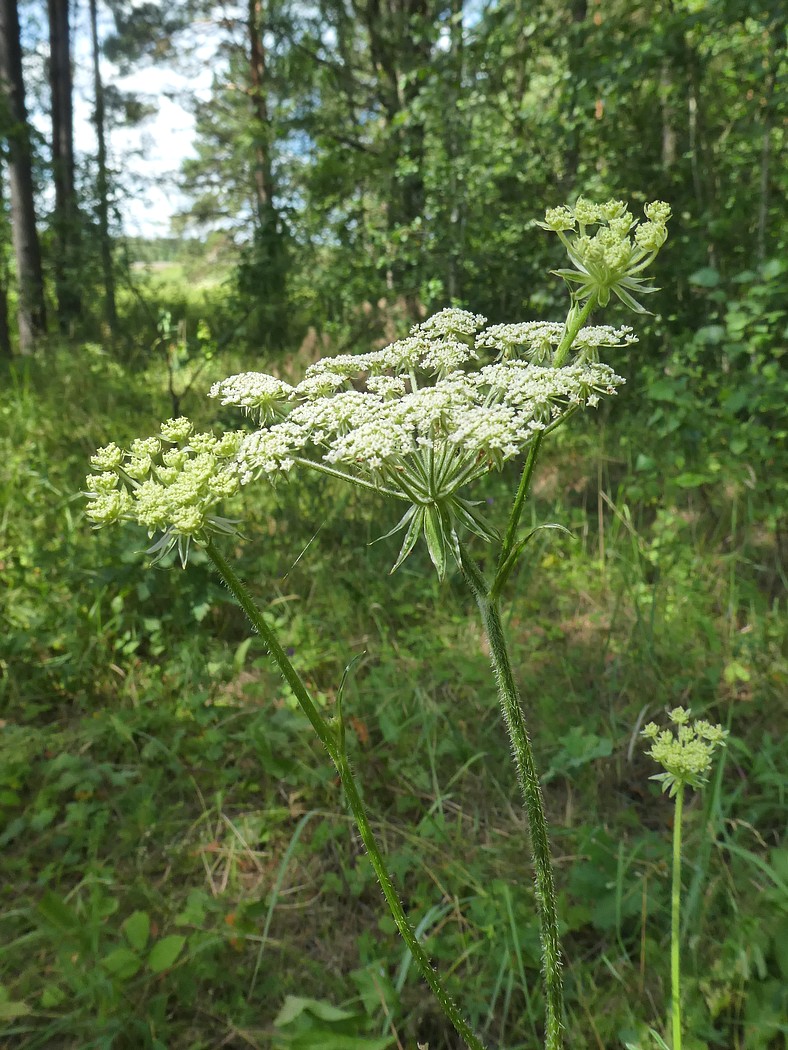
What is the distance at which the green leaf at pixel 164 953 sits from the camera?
1.81m

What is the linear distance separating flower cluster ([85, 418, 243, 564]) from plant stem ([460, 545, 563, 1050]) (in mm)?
385

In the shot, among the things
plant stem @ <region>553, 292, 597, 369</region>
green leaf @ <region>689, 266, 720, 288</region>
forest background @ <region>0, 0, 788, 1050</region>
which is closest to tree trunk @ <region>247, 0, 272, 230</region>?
forest background @ <region>0, 0, 788, 1050</region>

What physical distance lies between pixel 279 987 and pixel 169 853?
641 mm

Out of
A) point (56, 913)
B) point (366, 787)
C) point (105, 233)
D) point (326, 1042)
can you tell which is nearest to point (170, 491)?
point (326, 1042)

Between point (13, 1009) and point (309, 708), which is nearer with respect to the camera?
point (309, 708)

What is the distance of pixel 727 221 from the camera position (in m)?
4.09

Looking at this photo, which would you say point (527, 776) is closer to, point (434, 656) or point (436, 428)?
point (436, 428)

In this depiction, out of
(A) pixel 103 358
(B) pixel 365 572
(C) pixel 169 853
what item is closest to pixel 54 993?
(C) pixel 169 853

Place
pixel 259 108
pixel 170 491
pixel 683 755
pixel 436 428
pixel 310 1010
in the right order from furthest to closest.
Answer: pixel 259 108, pixel 310 1010, pixel 683 755, pixel 436 428, pixel 170 491

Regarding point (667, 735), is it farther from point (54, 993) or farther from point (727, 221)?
point (727, 221)

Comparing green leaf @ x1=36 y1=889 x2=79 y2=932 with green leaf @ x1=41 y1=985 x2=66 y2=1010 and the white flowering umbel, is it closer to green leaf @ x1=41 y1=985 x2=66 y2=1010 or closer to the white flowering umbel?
green leaf @ x1=41 y1=985 x2=66 y2=1010

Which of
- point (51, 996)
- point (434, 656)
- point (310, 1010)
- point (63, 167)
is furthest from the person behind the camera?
point (63, 167)

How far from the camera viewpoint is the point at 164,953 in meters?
1.83

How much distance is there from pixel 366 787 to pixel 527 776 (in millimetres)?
1616
